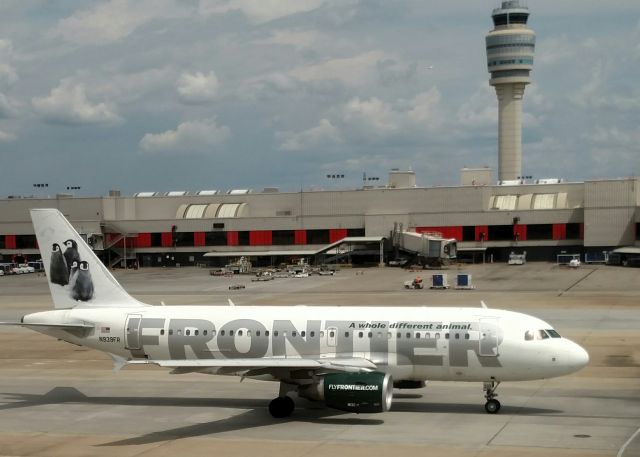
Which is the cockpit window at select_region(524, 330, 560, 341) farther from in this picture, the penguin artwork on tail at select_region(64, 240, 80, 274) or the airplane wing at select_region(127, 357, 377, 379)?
the penguin artwork on tail at select_region(64, 240, 80, 274)

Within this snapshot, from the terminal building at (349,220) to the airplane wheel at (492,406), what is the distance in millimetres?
97533

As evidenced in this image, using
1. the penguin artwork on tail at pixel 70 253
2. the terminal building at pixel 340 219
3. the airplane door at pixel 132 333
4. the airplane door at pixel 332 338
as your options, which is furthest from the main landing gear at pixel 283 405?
the terminal building at pixel 340 219

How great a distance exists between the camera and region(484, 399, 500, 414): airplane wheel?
116 ft

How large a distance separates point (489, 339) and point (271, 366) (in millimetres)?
8710

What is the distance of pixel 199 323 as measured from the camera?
124ft

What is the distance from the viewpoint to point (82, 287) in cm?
3997

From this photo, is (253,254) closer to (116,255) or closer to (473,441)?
(116,255)

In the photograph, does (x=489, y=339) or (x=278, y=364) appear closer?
(x=278, y=364)

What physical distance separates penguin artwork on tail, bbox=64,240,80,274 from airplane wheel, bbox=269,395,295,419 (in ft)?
39.8

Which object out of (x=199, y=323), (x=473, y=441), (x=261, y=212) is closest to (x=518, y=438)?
(x=473, y=441)

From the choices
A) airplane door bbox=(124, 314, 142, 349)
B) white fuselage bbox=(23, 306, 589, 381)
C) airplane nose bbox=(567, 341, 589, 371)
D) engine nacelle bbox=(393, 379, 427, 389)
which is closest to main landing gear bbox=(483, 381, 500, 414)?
white fuselage bbox=(23, 306, 589, 381)

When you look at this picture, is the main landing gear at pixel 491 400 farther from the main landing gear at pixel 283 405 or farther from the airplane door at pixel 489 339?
the main landing gear at pixel 283 405

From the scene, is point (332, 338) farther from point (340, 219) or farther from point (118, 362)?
point (340, 219)

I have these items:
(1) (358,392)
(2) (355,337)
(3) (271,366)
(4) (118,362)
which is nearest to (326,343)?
(2) (355,337)
